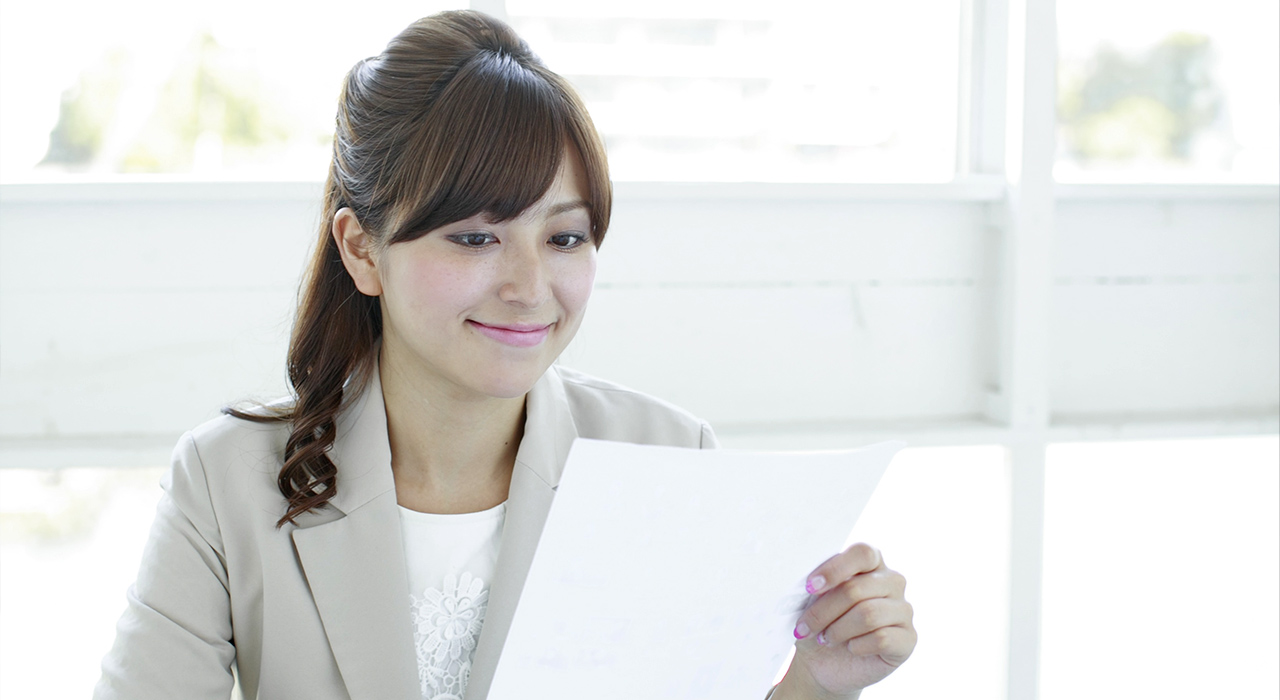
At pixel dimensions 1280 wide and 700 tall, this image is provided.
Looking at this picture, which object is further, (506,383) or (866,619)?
(506,383)

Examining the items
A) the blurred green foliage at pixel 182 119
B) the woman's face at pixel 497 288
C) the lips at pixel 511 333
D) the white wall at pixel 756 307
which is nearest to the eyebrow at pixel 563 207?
the woman's face at pixel 497 288

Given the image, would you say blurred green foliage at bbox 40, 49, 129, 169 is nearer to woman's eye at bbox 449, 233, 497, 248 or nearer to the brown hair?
the brown hair

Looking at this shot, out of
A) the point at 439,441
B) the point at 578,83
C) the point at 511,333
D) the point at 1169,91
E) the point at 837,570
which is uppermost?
the point at 1169,91

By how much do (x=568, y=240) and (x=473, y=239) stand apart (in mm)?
111

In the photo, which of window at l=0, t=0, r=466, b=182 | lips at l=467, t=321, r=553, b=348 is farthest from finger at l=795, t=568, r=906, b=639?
window at l=0, t=0, r=466, b=182

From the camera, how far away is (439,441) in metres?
1.25

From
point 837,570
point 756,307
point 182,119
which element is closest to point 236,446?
point 837,570

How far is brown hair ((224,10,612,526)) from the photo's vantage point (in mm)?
1052

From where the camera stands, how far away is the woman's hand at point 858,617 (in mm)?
1019

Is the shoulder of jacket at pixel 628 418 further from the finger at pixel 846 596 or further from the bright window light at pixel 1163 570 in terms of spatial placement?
the bright window light at pixel 1163 570

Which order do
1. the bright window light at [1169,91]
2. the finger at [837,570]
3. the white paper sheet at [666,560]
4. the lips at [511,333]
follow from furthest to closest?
the bright window light at [1169,91] < the lips at [511,333] < the finger at [837,570] < the white paper sheet at [666,560]

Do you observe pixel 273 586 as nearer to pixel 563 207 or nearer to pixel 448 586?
pixel 448 586

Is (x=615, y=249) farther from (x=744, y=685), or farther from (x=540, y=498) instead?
(x=744, y=685)

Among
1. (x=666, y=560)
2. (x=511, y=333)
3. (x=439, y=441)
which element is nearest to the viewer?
(x=666, y=560)
